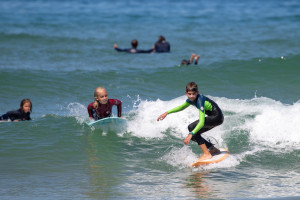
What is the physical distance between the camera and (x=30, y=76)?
55.3 feet

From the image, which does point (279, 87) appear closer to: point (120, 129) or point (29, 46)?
point (120, 129)

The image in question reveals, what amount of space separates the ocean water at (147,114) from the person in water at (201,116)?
1.24ft

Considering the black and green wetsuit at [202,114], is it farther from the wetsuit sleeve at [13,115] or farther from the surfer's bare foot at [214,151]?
the wetsuit sleeve at [13,115]

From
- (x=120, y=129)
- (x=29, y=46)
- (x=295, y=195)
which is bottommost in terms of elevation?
(x=295, y=195)

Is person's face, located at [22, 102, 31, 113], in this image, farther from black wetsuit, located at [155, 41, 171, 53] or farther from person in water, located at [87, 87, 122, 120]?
black wetsuit, located at [155, 41, 171, 53]

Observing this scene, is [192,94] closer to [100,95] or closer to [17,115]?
[100,95]

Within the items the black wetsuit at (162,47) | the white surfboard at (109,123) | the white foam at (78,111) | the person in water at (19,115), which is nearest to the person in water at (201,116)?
the white surfboard at (109,123)

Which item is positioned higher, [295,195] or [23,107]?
[23,107]

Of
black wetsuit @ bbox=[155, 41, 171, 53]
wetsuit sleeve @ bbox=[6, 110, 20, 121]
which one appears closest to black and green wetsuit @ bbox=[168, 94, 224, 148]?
wetsuit sleeve @ bbox=[6, 110, 20, 121]

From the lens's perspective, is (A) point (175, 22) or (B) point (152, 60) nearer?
(B) point (152, 60)

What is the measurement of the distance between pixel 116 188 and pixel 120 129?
286cm

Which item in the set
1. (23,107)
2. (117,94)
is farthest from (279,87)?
(23,107)

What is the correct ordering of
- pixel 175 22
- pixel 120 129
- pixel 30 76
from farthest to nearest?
pixel 175 22 → pixel 30 76 → pixel 120 129

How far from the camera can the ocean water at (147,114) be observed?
780cm
